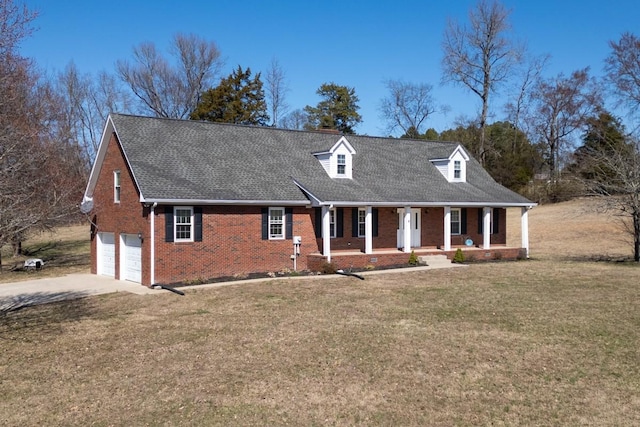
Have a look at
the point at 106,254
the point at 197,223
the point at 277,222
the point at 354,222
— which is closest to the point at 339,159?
the point at 354,222

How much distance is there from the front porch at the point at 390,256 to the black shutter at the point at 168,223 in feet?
19.4

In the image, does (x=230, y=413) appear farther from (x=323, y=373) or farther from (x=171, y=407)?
(x=323, y=373)

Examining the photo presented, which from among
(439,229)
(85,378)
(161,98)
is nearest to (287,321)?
(85,378)

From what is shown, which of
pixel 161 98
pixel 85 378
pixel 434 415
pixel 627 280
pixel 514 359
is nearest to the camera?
pixel 434 415

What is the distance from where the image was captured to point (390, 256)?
2459 cm

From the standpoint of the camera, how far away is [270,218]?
2286 centimetres

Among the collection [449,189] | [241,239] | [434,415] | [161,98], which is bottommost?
[434,415]

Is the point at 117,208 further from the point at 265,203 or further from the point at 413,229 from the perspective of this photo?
the point at 413,229

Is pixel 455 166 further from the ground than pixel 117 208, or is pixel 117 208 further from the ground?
pixel 455 166

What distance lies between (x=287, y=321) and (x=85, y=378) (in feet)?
17.3

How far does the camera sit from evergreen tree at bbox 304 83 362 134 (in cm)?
5922

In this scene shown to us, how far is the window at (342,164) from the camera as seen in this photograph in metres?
26.9

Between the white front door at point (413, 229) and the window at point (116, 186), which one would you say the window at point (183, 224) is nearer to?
the window at point (116, 186)

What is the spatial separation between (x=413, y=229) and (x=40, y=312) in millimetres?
17397
